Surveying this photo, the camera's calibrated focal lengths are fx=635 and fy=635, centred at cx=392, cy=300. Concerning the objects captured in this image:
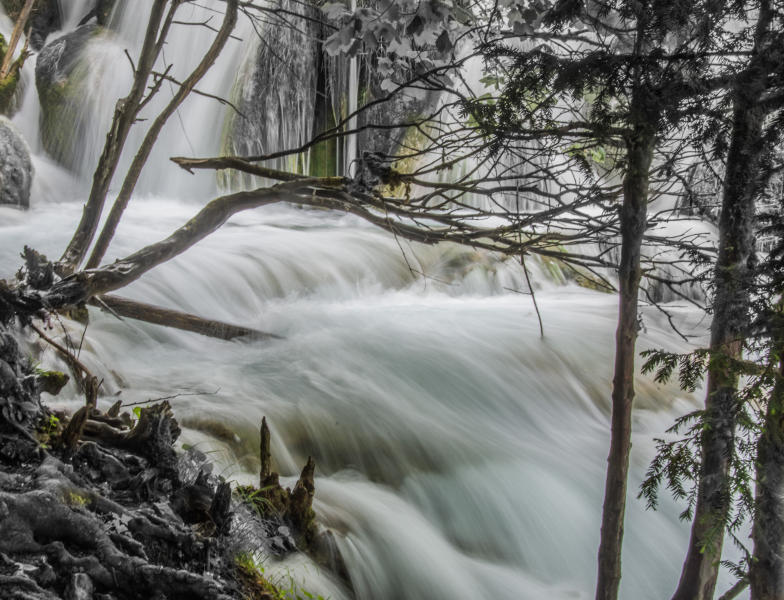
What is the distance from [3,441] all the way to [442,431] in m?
3.15

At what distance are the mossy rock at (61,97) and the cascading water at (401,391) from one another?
0.91 meters

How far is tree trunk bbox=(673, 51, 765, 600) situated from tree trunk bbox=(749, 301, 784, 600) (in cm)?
11

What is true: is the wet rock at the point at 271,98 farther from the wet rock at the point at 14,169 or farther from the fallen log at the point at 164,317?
the fallen log at the point at 164,317

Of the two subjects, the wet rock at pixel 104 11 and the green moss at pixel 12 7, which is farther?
the green moss at pixel 12 7

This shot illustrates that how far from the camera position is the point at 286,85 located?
9.61 m

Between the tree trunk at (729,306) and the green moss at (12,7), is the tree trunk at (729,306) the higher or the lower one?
the lower one

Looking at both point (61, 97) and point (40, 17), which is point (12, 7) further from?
point (61, 97)

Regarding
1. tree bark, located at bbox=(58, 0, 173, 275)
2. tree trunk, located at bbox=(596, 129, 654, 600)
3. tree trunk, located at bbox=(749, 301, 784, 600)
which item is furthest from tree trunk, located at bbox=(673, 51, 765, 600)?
tree bark, located at bbox=(58, 0, 173, 275)

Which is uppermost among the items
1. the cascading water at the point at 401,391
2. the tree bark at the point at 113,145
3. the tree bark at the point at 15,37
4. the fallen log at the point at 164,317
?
the tree bark at the point at 15,37

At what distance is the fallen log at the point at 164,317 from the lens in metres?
3.97

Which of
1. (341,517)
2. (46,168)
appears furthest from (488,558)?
(46,168)

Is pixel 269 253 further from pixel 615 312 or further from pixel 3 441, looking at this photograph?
pixel 3 441

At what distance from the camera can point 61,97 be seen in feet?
33.4

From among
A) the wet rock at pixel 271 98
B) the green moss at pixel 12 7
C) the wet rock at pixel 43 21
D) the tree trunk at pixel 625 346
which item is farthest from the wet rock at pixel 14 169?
the tree trunk at pixel 625 346
